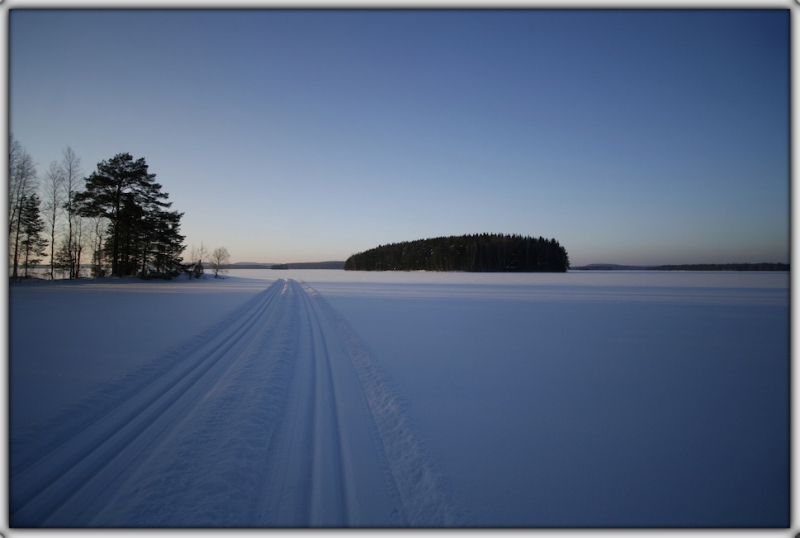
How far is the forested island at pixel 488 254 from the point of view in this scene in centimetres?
8281

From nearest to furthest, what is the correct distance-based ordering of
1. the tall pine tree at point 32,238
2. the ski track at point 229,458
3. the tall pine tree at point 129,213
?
the ski track at point 229,458 → the tall pine tree at point 32,238 → the tall pine tree at point 129,213

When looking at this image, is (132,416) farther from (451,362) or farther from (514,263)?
(514,263)

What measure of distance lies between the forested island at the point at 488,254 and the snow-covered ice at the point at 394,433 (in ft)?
254

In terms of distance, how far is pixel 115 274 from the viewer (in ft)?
93.7

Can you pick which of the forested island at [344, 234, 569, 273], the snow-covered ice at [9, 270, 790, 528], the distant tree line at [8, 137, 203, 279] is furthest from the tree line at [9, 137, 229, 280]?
the forested island at [344, 234, 569, 273]

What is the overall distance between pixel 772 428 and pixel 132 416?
830cm

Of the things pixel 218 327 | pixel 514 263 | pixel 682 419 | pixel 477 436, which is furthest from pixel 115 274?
pixel 514 263

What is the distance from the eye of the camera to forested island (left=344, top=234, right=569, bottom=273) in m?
82.8

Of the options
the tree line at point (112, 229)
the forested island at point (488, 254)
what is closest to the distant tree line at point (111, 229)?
the tree line at point (112, 229)

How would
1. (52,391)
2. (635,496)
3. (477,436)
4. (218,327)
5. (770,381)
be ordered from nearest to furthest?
(635,496)
(477,436)
(52,391)
(770,381)
(218,327)

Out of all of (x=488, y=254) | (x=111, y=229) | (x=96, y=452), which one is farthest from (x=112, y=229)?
(x=488, y=254)

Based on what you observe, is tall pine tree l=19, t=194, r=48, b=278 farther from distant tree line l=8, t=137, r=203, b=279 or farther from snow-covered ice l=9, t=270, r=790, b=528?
snow-covered ice l=9, t=270, r=790, b=528

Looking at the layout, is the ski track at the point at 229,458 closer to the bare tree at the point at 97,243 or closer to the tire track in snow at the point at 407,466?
the tire track in snow at the point at 407,466

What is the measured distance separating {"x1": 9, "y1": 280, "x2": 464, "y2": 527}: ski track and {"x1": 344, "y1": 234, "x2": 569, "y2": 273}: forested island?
82.5m
